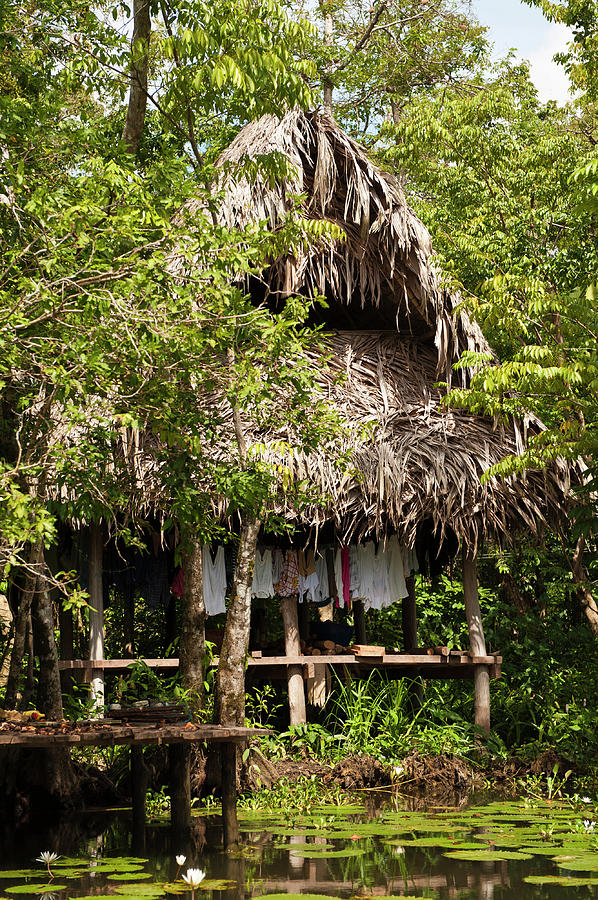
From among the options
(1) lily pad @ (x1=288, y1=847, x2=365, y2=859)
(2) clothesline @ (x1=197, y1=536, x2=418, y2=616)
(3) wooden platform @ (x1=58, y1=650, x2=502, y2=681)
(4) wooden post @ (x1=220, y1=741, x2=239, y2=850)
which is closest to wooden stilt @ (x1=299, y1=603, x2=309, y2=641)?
(2) clothesline @ (x1=197, y1=536, x2=418, y2=616)

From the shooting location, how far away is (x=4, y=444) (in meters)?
6.03

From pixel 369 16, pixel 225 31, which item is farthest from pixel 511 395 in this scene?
pixel 369 16

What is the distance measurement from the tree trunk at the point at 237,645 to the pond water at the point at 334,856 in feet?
2.40

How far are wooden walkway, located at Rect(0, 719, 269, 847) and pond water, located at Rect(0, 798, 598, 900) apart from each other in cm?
17

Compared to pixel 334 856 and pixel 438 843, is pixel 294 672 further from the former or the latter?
pixel 334 856

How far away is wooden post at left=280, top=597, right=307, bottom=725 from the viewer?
8.54m

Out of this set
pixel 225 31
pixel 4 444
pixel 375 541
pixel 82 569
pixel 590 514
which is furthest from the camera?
pixel 375 541

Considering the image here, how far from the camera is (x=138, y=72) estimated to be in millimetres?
6047

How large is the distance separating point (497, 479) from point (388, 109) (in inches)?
429

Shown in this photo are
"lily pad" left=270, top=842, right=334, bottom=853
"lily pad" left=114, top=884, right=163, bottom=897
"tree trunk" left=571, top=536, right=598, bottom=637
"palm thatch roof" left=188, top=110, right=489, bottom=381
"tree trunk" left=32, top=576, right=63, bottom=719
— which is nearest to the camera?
"lily pad" left=114, top=884, right=163, bottom=897

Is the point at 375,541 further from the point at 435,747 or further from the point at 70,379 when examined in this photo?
the point at 70,379

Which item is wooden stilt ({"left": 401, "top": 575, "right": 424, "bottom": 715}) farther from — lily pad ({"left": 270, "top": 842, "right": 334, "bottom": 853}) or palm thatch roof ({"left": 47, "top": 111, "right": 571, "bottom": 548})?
lily pad ({"left": 270, "top": 842, "right": 334, "bottom": 853})

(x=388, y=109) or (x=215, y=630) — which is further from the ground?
(x=388, y=109)

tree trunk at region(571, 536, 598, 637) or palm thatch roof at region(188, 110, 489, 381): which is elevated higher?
palm thatch roof at region(188, 110, 489, 381)
